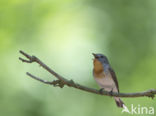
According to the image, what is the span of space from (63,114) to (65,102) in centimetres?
25

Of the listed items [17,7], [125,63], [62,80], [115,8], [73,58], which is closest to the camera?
[62,80]

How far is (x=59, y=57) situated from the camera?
6.70 m

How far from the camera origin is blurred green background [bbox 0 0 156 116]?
6727 mm

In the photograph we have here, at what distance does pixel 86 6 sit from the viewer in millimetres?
8070

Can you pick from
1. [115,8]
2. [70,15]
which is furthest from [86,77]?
[115,8]

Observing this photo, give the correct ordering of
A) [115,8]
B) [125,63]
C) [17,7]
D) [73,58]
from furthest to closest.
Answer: [115,8], [125,63], [17,7], [73,58]

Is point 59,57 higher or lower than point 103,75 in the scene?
higher

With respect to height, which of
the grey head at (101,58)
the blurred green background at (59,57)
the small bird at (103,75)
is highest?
the blurred green background at (59,57)

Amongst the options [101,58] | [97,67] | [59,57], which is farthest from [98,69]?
[59,57]

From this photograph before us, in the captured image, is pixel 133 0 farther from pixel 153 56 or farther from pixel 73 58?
pixel 73 58

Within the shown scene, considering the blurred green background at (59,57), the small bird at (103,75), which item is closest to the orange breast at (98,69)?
the small bird at (103,75)

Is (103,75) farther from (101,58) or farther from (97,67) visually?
(101,58)

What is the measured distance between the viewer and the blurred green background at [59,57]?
265 inches

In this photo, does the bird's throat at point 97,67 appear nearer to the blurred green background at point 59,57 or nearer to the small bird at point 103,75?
the small bird at point 103,75
